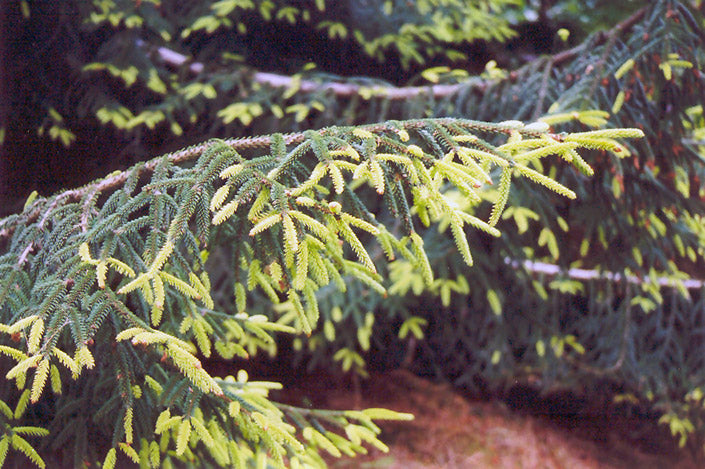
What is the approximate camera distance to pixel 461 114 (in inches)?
136

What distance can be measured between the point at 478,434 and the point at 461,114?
3.36 meters

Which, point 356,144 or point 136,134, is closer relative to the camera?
point 356,144

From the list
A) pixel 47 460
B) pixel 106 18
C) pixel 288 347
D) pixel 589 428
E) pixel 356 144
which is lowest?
pixel 589 428

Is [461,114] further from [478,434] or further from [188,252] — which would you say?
[478,434]

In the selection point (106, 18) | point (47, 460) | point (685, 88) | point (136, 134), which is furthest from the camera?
point (136, 134)

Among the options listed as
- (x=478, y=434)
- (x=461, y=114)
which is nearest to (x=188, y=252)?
(x=461, y=114)

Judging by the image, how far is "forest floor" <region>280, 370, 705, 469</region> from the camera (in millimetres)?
4711

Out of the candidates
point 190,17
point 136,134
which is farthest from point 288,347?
point 190,17

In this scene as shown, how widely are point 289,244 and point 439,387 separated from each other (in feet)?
15.7

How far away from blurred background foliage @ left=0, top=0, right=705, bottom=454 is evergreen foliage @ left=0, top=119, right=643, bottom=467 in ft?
3.65

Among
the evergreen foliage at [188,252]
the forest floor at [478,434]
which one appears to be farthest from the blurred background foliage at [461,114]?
the evergreen foliage at [188,252]

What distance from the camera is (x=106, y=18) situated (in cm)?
367

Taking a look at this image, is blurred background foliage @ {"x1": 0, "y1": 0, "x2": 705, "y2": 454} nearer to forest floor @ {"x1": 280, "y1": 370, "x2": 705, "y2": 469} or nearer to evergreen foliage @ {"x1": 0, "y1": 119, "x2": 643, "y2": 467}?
forest floor @ {"x1": 280, "y1": 370, "x2": 705, "y2": 469}

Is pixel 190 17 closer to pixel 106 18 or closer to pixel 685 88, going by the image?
pixel 106 18
